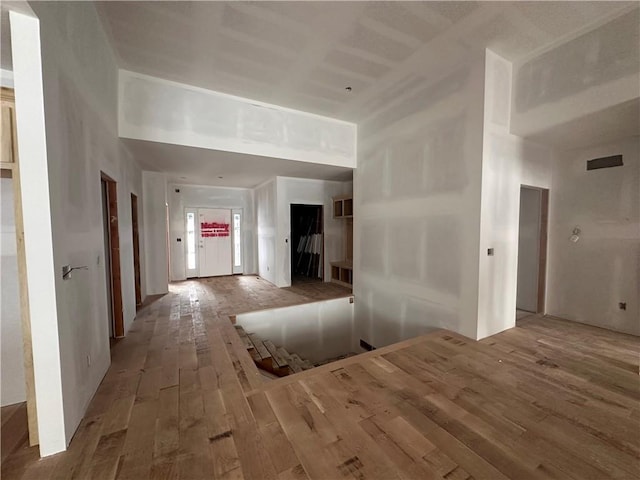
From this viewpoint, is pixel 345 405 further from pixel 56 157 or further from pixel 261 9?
pixel 261 9

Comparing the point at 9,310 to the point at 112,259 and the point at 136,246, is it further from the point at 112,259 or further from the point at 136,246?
the point at 136,246

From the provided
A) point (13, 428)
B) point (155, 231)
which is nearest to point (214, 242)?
point (155, 231)

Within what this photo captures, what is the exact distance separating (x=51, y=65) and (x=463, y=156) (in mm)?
3699

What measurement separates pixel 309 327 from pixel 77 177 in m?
3.87

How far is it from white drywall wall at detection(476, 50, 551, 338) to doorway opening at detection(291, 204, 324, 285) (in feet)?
13.5

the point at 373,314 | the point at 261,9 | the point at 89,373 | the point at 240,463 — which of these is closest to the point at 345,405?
the point at 240,463

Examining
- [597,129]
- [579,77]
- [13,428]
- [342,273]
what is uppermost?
[579,77]

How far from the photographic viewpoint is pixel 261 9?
90.8 inches

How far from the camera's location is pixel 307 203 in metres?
6.42

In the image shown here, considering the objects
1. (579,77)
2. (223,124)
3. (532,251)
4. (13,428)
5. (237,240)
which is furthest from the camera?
(237,240)

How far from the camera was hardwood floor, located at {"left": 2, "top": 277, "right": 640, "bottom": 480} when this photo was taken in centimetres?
145

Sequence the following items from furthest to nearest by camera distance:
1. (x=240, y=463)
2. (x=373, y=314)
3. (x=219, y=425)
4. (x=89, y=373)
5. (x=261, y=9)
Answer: (x=373, y=314)
(x=261, y=9)
(x=89, y=373)
(x=219, y=425)
(x=240, y=463)

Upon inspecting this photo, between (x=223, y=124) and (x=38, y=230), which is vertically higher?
(x=223, y=124)

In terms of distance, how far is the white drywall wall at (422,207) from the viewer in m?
3.09
